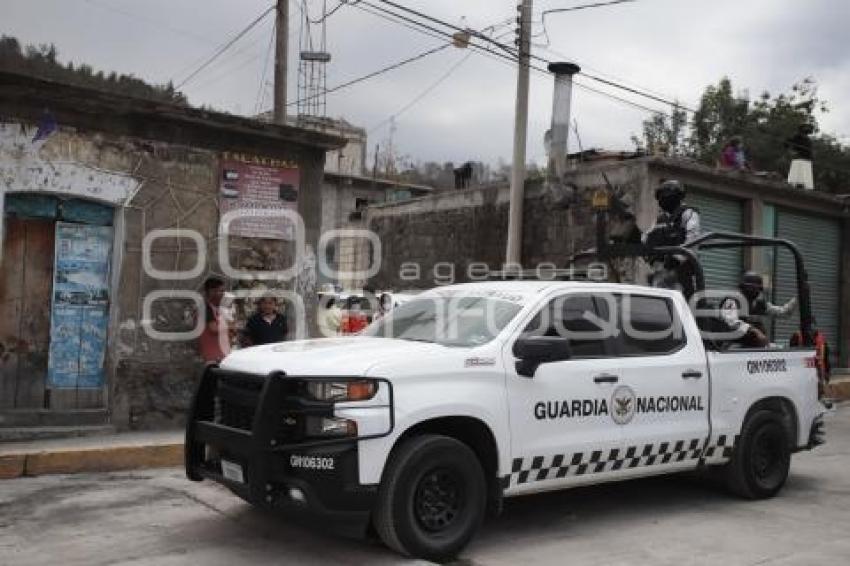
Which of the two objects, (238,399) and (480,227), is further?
(480,227)

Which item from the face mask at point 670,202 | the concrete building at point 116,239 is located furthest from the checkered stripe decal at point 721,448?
the concrete building at point 116,239

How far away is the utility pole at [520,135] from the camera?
50.8ft

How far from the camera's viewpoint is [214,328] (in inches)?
376

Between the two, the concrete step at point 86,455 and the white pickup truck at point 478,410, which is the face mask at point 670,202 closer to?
the white pickup truck at point 478,410

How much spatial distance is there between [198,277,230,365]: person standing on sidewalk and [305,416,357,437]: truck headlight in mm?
4700

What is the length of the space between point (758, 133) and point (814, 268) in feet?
36.4

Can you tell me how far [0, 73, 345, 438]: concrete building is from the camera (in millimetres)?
8750

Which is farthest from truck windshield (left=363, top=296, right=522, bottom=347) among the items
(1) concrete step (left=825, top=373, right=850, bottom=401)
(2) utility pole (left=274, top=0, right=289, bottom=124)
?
(2) utility pole (left=274, top=0, right=289, bottom=124)

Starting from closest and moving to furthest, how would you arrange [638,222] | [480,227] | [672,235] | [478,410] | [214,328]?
[478,410] < [672,235] < [214,328] < [638,222] < [480,227]

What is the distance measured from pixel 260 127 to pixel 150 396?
3.29 meters

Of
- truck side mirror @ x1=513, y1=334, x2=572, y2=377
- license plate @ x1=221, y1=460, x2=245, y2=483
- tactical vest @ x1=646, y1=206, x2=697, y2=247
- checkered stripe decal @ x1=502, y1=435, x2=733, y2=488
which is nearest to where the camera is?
license plate @ x1=221, y1=460, x2=245, y2=483

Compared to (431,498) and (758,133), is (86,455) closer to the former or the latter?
(431,498)

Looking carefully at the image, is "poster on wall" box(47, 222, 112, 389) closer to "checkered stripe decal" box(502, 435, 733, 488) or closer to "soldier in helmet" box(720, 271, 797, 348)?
"checkered stripe decal" box(502, 435, 733, 488)

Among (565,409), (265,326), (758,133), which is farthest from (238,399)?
(758,133)
